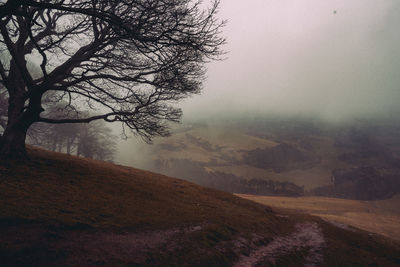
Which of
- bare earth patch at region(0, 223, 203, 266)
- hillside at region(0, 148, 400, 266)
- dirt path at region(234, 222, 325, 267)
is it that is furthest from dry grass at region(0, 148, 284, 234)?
dirt path at region(234, 222, 325, 267)

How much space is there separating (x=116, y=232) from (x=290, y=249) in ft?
30.9

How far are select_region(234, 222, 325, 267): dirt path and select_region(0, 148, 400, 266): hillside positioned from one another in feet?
0.20

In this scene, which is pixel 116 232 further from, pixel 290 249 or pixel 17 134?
pixel 290 249

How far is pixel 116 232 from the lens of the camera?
6.89 m

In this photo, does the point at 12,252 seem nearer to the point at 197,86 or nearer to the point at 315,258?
the point at 197,86

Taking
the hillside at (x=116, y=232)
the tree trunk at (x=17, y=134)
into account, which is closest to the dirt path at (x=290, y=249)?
the hillside at (x=116, y=232)

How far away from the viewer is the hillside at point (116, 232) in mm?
5328

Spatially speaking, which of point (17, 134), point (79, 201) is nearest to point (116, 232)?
point (79, 201)

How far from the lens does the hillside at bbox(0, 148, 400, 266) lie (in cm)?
533

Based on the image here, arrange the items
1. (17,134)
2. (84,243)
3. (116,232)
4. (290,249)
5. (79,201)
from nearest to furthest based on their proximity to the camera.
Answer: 1. (84,243)
2. (116,232)
3. (79,201)
4. (17,134)
5. (290,249)

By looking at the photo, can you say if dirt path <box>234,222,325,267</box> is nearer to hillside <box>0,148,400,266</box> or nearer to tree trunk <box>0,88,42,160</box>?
hillside <box>0,148,400,266</box>

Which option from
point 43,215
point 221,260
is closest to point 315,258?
point 221,260

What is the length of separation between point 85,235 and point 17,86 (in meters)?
10.3

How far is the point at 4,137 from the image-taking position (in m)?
10.4
